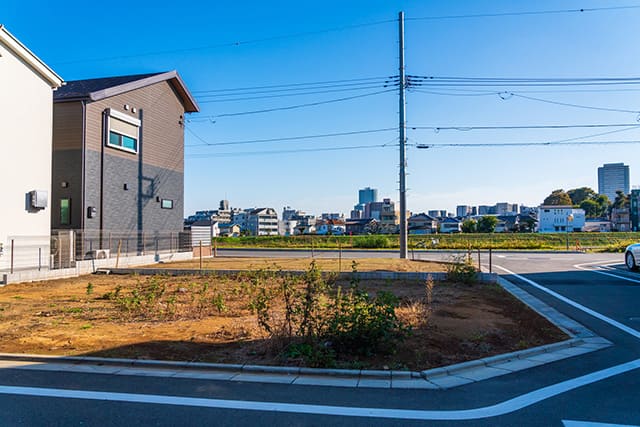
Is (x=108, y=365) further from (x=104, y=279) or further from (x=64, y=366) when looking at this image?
(x=104, y=279)

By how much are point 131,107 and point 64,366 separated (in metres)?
17.5

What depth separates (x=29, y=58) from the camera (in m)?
14.7

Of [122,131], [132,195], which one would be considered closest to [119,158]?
[122,131]

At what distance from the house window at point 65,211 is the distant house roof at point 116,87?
4293 millimetres

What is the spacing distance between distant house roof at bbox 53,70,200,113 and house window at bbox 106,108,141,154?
1.00m

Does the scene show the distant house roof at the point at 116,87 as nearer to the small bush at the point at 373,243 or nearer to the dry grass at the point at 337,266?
the dry grass at the point at 337,266

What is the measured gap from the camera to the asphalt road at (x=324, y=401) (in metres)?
3.95

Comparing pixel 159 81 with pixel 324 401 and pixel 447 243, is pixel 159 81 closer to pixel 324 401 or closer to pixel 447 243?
pixel 324 401

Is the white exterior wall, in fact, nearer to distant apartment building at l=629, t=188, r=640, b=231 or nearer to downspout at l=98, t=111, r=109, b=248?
downspout at l=98, t=111, r=109, b=248

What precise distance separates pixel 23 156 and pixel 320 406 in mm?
14919

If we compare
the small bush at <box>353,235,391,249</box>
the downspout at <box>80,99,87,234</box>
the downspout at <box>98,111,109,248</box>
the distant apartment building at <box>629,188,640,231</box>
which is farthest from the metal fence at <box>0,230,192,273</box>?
the distant apartment building at <box>629,188,640,231</box>

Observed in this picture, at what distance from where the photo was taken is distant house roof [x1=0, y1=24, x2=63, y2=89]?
45.8ft

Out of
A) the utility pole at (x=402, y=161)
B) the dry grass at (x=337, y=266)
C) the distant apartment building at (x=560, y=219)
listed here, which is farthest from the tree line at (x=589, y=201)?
the dry grass at (x=337, y=266)

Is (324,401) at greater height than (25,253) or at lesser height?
lesser
